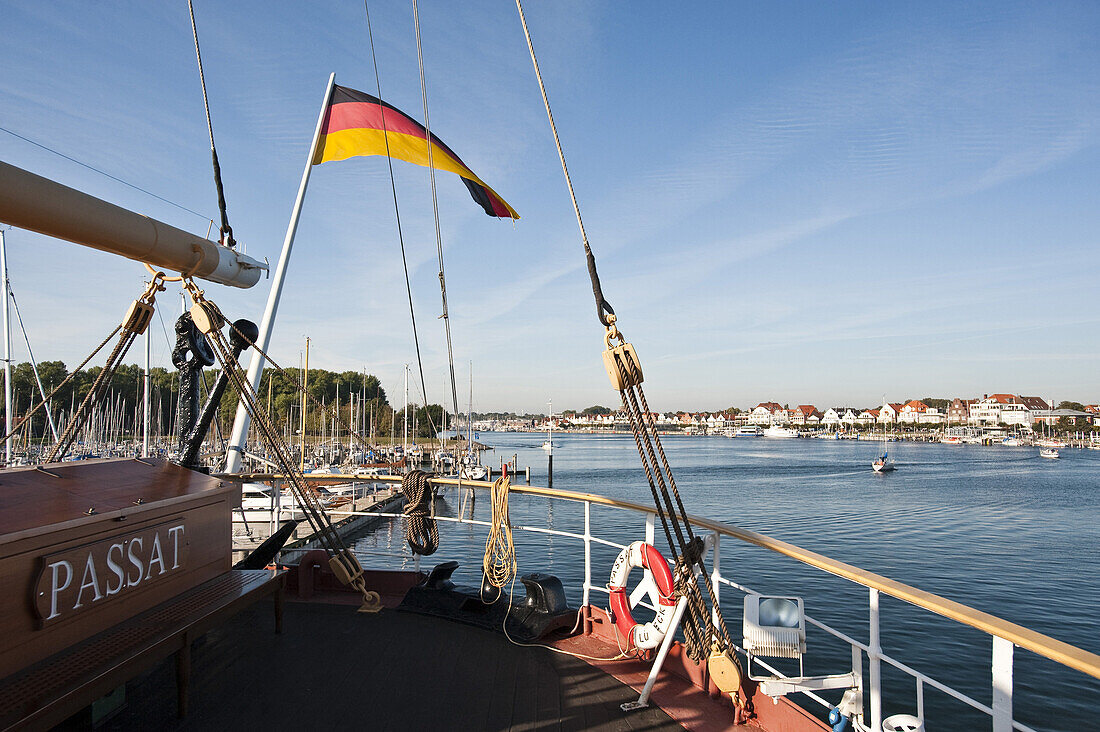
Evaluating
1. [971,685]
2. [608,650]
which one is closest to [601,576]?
[971,685]

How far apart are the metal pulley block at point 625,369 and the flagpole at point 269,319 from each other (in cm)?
405

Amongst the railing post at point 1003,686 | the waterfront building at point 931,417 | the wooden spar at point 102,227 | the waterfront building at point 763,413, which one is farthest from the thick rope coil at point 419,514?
the waterfront building at point 763,413

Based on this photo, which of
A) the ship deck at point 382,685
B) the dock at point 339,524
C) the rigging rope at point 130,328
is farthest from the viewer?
the dock at point 339,524

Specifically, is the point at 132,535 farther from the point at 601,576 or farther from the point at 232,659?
the point at 601,576

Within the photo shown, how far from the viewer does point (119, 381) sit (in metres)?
60.3

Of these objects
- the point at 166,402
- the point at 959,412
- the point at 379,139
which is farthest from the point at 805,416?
the point at 379,139

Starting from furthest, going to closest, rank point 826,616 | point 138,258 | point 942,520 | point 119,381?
point 119,381 < point 942,520 < point 826,616 < point 138,258

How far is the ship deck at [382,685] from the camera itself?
116 inches

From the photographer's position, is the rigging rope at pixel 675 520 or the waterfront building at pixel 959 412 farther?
the waterfront building at pixel 959 412

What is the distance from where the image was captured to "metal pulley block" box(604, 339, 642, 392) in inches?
118

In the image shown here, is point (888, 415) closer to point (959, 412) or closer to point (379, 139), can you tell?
point (959, 412)

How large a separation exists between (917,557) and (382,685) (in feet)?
66.0

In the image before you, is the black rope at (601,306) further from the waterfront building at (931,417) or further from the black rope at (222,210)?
the waterfront building at (931,417)

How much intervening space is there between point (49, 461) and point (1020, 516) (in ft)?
114
